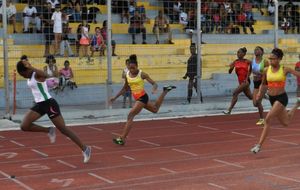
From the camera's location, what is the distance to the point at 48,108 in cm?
964

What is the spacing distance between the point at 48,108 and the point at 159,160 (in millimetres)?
2065

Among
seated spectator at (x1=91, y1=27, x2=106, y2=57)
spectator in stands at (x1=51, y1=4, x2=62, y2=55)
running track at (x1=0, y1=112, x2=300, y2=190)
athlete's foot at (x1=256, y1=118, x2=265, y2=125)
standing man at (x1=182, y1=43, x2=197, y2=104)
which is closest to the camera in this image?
running track at (x1=0, y1=112, x2=300, y2=190)

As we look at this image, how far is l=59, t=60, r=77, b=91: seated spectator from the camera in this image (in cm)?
1834

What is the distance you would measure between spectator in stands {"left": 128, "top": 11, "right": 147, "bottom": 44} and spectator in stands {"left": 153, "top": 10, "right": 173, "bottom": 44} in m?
0.60

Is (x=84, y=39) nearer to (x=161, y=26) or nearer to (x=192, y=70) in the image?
(x=192, y=70)

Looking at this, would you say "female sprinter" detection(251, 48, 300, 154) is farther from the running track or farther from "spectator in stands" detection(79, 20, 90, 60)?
"spectator in stands" detection(79, 20, 90, 60)

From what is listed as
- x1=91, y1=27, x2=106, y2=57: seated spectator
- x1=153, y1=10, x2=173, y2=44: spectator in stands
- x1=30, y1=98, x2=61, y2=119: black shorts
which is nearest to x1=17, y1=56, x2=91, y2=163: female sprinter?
x1=30, y1=98, x2=61, y2=119: black shorts

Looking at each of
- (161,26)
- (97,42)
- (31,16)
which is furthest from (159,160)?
(161,26)

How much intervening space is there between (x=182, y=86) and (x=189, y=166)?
36.8 ft

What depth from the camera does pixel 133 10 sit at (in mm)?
22094

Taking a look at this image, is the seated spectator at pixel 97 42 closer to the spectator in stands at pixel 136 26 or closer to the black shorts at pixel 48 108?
the spectator in stands at pixel 136 26

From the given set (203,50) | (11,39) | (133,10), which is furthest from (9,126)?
(203,50)

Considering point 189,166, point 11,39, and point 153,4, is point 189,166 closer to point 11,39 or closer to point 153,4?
point 11,39

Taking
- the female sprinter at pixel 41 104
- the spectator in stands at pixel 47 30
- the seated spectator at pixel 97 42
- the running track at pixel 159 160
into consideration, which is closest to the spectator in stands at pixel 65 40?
the spectator in stands at pixel 47 30
